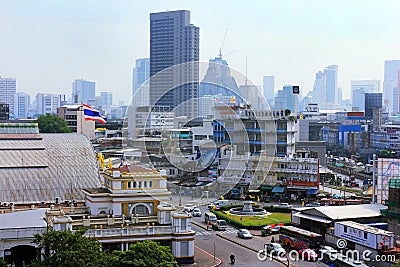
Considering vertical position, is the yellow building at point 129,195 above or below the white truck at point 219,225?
above

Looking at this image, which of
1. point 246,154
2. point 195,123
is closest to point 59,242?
point 246,154

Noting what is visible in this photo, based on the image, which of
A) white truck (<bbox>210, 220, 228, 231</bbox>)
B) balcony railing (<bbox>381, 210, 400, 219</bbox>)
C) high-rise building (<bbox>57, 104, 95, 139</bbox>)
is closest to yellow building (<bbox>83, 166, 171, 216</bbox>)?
white truck (<bbox>210, 220, 228, 231</bbox>)

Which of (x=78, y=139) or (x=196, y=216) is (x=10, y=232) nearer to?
(x=78, y=139)

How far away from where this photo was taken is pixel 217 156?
36.6 metres

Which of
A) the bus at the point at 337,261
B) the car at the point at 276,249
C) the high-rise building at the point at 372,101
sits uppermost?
the high-rise building at the point at 372,101

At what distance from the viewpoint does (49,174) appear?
2250 centimetres

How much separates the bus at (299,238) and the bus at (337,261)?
118 inches

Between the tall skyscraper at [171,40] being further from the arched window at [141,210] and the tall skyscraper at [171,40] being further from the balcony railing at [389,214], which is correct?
the arched window at [141,210]

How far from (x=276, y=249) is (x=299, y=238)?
110 centimetres

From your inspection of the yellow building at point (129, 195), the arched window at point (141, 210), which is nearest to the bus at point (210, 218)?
the yellow building at point (129, 195)

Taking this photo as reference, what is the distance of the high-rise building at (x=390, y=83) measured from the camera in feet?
474

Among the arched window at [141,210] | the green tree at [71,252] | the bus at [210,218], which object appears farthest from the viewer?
the bus at [210,218]

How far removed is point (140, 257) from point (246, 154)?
849 inches

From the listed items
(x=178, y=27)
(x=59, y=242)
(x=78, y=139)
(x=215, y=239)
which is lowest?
(x=215, y=239)
